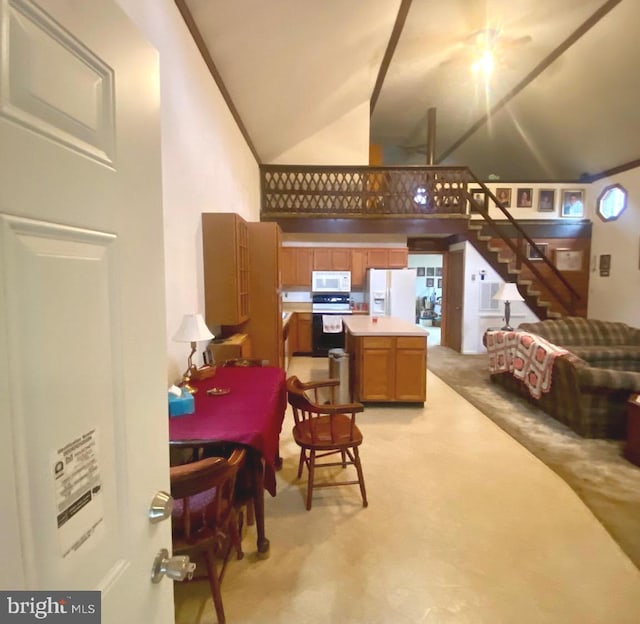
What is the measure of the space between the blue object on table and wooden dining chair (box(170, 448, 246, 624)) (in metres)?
0.40

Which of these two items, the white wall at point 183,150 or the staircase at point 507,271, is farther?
the staircase at point 507,271

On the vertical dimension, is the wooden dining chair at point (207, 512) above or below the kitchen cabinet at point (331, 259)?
below

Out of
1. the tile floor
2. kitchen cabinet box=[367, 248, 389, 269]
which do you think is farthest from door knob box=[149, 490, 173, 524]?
kitchen cabinet box=[367, 248, 389, 269]

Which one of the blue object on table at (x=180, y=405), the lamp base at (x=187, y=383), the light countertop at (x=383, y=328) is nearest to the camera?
the blue object on table at (x=180, y=405)

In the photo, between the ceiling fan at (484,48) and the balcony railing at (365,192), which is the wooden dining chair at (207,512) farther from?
the ceiling fan at (484,48)

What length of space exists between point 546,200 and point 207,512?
8028 mm

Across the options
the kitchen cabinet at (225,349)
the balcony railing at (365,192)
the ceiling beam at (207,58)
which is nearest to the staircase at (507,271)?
the balcony railing at (365,192)

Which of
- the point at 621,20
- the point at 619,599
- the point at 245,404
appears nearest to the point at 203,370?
the point at 245,404

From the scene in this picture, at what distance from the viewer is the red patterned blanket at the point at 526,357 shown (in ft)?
12.7

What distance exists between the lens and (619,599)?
1773 millimetres

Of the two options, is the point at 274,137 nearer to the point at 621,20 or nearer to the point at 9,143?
the point at 621,20

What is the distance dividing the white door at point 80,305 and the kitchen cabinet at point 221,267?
232cm

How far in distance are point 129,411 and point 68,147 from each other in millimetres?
472

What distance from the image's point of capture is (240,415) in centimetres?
190
